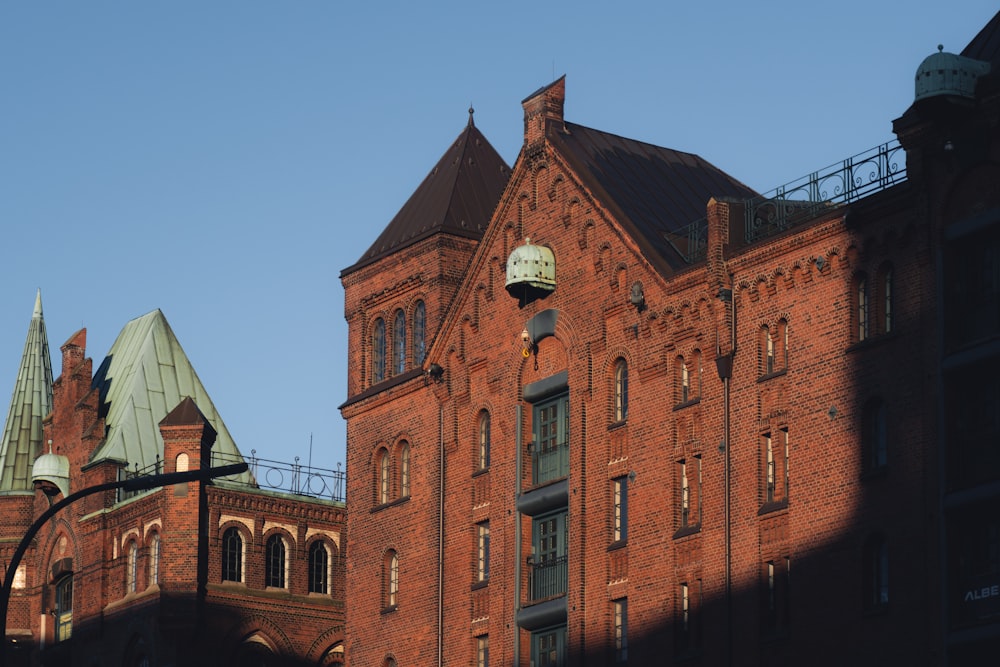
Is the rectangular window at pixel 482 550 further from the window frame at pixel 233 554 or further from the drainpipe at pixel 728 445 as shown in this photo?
the window frame at pixel 233 554

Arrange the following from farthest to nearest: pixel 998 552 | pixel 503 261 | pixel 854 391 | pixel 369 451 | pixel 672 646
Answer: pixel 369 451, pixel 503 261, pixel 672 646, pixel 854 391, pixel 998 552

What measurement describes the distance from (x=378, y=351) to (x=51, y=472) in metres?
18.5

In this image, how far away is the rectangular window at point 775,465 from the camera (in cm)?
5197

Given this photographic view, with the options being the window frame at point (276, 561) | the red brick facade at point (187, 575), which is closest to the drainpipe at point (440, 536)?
the red brick facade at point (187, 575)

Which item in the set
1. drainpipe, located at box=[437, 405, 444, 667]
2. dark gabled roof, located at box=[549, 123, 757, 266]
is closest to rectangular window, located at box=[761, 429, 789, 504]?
dark gabled roof, located at box=[549, 123, 757, 266]

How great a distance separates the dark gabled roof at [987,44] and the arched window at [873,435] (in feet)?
25.4

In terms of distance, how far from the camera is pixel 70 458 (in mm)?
82000

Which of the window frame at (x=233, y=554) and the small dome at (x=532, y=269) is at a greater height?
the small dome at (x=532, y=269)

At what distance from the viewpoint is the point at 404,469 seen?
64.9m

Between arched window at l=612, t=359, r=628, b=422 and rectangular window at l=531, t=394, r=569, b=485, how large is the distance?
184cm

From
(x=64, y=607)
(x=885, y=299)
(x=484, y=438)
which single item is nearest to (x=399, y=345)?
(x=484, y=438)

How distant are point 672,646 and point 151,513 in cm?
2630

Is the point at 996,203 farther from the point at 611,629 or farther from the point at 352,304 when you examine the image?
the point at 352,304

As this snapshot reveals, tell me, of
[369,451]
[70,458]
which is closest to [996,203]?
[369,451]
